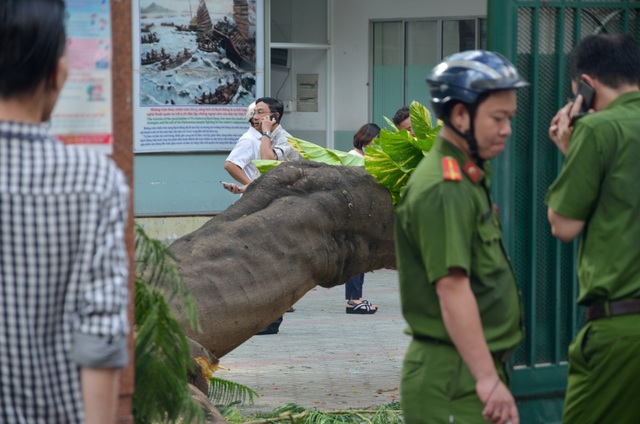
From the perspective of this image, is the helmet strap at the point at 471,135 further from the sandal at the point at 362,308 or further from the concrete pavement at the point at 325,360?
the sandal at the point at 362,308

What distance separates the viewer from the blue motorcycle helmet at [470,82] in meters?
3.48

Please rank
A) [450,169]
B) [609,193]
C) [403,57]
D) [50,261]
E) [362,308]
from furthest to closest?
[403,57] < [362,308] < [609,193] < [450,169] < [50,261]

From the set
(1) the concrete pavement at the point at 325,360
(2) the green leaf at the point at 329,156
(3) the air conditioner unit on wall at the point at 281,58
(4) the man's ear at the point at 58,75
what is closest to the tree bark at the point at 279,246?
(2) the green leaf at the point at 329,156

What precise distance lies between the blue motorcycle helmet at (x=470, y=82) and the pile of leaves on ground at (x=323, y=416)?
10.3ft

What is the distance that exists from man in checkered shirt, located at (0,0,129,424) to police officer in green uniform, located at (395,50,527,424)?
4.01 ft

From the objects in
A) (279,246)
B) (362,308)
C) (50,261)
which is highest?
(50,261)

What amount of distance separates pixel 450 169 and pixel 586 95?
3.83 feet

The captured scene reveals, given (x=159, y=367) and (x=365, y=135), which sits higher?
(x=365, y=135)

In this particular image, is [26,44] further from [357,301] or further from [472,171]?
[357,301]

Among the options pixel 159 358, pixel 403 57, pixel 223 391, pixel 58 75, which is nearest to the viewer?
pixel 58 75

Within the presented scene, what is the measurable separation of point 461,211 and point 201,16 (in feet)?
40.2

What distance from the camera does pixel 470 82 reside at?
3.48 meters

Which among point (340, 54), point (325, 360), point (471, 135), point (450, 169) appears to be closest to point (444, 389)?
point (450, 169)

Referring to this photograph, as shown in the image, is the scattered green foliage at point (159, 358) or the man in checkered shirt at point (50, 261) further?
the scattered green foliage at point (159, 358)
